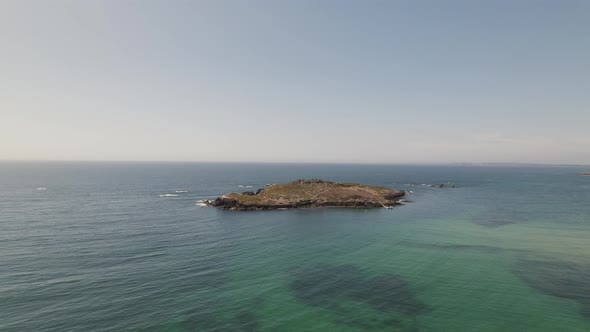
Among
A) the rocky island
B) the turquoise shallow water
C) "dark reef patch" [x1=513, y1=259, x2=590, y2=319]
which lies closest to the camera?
the turquoise shallow water

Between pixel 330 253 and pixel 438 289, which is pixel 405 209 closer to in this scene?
pixel 330 253

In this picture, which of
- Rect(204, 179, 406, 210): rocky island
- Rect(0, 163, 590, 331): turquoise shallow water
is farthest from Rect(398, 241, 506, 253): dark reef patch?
Rect(204, 179, 406, 210): rocky island

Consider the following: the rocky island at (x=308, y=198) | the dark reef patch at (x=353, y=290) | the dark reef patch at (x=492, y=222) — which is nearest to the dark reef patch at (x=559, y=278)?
the dark reef patch at (x=353, y=290)

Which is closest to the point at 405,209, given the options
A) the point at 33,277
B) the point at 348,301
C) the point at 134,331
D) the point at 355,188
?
the point at 355,188

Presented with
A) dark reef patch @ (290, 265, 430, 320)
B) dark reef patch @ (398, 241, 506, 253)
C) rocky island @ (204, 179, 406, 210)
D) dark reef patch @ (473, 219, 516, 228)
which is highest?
rocky island @ (204, 179, 406, 210)

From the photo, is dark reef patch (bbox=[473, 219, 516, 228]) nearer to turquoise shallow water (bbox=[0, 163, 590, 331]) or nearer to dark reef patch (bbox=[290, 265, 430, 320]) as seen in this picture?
turquoise shallow water (bbox=[0, 163, 590, 331])

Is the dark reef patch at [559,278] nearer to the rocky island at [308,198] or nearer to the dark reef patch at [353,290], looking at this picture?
the dark reef patch at [353,290]
